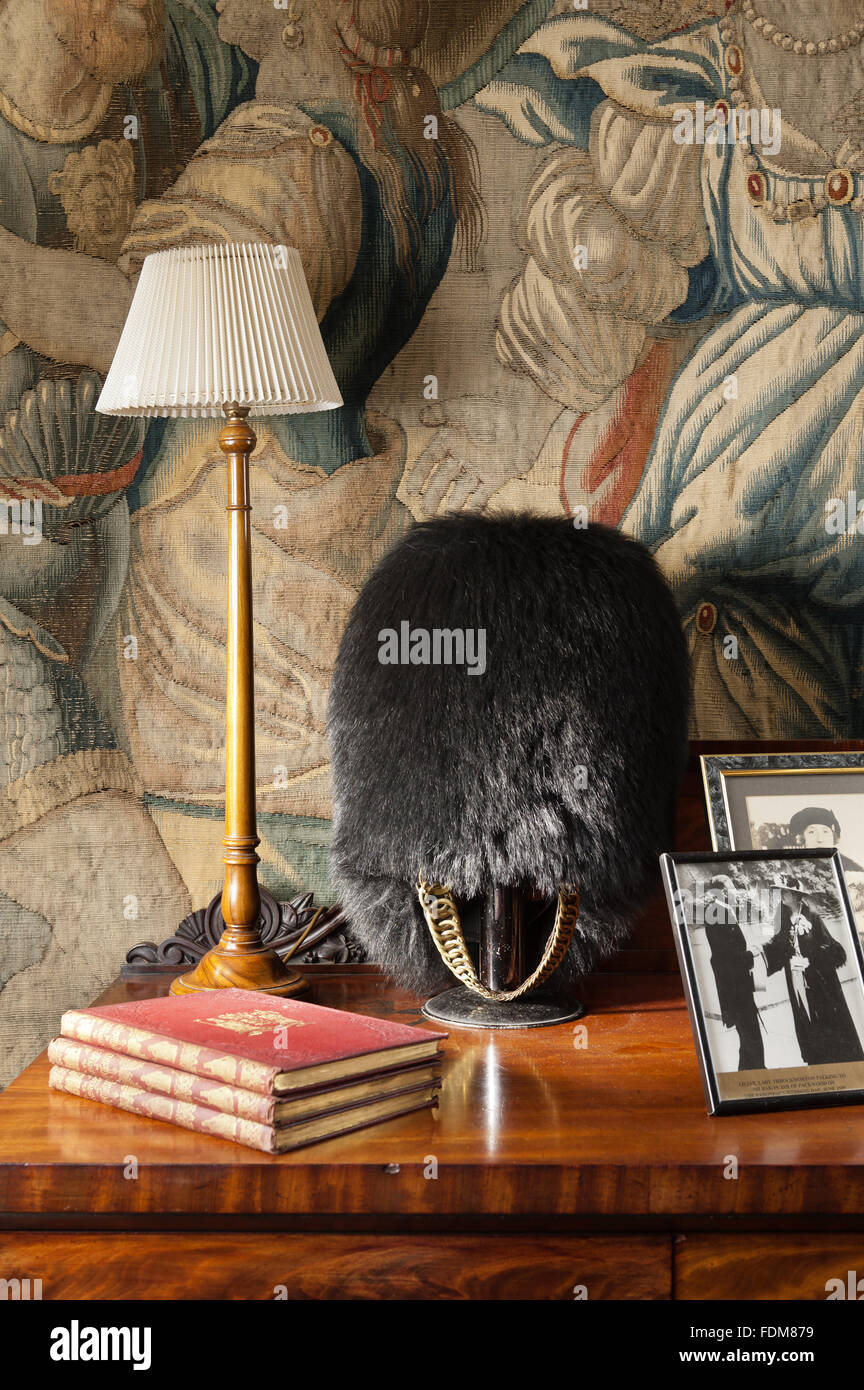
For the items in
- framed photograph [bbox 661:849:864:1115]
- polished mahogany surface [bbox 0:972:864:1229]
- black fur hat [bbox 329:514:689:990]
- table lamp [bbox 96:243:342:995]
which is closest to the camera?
polished mahogany surface [bbox 0:972:864:1229]

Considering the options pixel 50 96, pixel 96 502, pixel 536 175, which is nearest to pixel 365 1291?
pixel 96 502

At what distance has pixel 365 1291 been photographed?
0.96m

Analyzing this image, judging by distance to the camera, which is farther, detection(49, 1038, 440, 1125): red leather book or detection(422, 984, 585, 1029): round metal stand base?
detection(422, 984, 585, 1029): round metal stand base

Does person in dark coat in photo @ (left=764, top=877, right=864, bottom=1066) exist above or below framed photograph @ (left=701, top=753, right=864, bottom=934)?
below

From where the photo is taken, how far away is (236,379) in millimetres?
1272

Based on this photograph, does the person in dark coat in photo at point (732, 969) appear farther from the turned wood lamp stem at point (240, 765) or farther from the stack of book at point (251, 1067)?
the turned wood lamp stem at point (240, 765)

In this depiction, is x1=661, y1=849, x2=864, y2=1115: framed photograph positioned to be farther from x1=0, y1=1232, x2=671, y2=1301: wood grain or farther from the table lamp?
the table lamp

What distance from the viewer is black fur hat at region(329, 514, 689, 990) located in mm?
1175

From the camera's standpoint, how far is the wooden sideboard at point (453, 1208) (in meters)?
0.93

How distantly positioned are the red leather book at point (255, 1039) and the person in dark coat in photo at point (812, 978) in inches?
13.2
